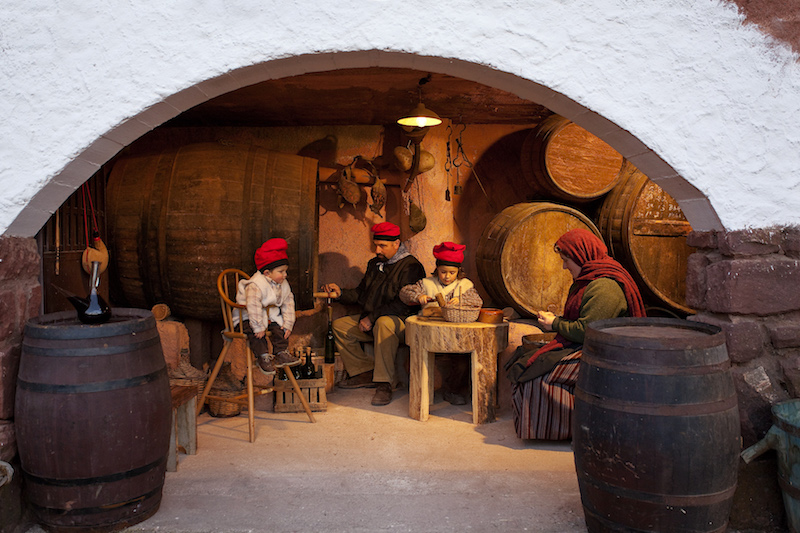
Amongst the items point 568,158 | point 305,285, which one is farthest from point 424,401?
point 568,158

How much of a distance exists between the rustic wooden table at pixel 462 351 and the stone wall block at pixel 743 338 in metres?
1.68

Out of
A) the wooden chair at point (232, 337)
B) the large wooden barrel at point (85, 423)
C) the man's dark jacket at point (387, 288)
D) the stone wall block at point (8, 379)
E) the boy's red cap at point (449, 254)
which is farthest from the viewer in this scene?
the man's dark jacket at point (387, 288)

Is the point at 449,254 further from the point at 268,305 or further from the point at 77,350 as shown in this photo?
the point at 77,350

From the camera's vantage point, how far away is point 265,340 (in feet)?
12.9

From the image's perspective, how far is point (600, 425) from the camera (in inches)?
86.3

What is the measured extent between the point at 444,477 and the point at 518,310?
5.35 ft

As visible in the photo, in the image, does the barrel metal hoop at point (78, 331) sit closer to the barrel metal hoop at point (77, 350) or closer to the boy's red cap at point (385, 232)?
the barrel metal hoop at point (77, 350)

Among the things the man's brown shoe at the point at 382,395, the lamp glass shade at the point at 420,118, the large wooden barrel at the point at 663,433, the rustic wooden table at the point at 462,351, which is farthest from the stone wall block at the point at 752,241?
the man's brown shoe at the point at 382,395

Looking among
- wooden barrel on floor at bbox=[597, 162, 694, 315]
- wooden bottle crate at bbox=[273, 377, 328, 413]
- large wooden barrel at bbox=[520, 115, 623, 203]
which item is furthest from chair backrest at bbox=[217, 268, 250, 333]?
wooden barrel on floor at bbox=[597, 162, 694, 315]

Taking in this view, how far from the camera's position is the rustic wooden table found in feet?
13.1

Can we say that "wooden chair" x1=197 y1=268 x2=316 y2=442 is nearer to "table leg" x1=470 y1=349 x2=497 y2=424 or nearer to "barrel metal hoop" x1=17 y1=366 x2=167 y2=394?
"table leg" x1=470 y1=349 x2=497 y2=424

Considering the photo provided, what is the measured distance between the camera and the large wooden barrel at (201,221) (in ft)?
13.3

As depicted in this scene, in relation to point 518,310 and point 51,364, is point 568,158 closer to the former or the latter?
point 518,310

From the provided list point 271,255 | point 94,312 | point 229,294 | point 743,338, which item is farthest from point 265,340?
point 743,338
